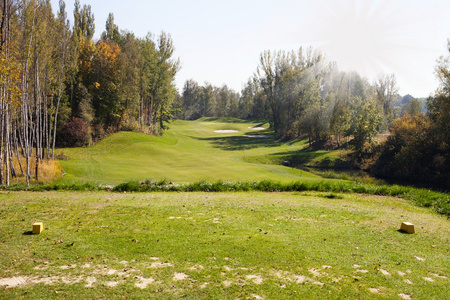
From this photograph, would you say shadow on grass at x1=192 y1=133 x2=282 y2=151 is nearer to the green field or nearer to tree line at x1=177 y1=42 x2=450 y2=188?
tree line at x1=177 y1=42 x2=450 y2=188

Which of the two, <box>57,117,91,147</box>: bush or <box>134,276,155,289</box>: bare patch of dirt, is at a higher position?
<box>57,117,91,147</box>: bush

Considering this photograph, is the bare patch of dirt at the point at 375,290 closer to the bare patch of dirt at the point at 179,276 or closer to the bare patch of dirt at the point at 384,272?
the bare patch of dirt at the point at 384,272

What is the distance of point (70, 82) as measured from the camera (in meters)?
41.2

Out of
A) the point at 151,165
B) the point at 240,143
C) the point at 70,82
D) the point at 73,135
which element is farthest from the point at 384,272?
the point at 240,143

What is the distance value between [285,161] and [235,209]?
98.0 feet

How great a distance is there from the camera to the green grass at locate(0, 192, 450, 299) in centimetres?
584

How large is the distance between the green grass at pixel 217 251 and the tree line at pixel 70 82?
9913mm

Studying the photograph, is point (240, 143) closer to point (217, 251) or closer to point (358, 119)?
point (358, 119)

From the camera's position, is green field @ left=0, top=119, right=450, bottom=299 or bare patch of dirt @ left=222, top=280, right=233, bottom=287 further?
bare patch of dirt @ left=222, top=280, right=233, bottom=287

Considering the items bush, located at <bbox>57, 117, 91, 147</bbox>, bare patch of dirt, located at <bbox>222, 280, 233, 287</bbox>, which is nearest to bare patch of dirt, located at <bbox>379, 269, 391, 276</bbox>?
bare patch of dirt, located at <bbox>222, 280, 233, 287</bbox>

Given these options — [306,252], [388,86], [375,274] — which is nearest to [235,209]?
[306,252]

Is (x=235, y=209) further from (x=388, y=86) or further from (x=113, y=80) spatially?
(x=388, y=86)

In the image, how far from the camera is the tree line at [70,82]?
2006 centimetres

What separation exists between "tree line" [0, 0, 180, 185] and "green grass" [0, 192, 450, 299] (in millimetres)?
9913
